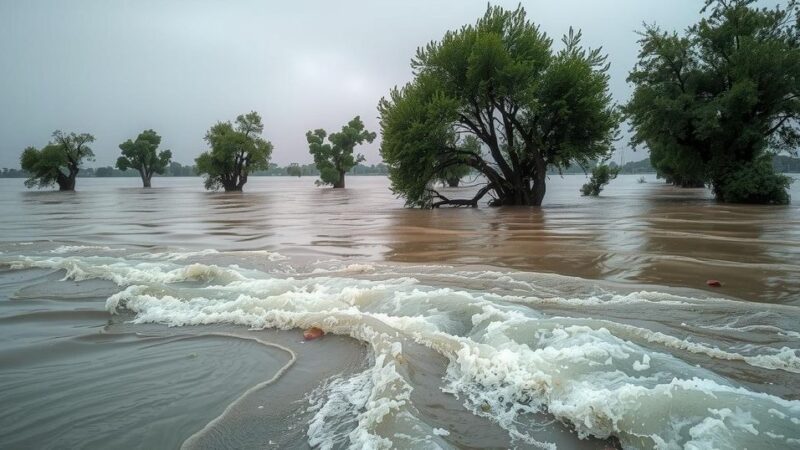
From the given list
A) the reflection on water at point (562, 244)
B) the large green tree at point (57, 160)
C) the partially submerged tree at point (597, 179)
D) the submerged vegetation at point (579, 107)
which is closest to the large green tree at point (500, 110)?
the submerged vegetation at point (579, 107)

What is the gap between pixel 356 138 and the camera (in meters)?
52.7

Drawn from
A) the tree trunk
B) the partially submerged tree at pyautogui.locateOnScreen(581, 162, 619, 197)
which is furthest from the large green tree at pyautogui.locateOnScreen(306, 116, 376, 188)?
the partially submerged tree at pyautogui.locateOnScreen(581, 162, 619, 197)

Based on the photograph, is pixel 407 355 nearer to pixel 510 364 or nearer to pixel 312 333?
pixel 510 364

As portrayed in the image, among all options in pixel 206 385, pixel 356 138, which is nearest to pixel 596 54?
pixel 206 385

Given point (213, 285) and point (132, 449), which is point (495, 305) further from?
point (213, 285)

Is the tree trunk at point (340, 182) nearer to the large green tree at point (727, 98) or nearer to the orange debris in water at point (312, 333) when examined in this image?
the large green tree at point (727, 98)

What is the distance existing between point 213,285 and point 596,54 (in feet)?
67.1

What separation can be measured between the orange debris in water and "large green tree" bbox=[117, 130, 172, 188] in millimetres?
70783

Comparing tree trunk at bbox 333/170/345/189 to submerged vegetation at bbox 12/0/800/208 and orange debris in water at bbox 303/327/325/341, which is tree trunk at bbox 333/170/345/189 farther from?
orange debris in water at bbox 303/327/325/341

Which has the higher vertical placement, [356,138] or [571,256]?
[356,138]

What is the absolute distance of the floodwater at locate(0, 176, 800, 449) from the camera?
201 cm

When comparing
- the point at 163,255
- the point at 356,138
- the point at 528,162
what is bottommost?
the point at 163,255

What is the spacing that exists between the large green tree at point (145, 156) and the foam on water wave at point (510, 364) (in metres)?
69.2

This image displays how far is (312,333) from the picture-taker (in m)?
3.41
